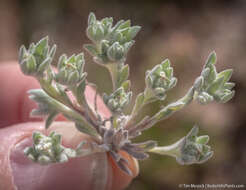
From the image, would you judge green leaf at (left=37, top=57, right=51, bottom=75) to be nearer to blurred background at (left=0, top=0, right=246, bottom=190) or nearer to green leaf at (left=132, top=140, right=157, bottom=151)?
green leaf at (left=132, top=140, right=157, bottom=151)

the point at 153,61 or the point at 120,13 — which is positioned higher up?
the point at 120,13

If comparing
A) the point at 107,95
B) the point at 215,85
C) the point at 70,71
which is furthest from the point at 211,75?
the point at 70,71

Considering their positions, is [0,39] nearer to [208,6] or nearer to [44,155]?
[208,6]

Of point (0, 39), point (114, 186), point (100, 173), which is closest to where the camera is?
point (100, 173)

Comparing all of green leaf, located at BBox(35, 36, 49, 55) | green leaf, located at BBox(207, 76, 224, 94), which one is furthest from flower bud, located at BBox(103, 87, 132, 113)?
green leaf, located at BBox(207, 76, 224, 94)

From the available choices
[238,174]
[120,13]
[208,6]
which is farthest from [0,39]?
[238,174]

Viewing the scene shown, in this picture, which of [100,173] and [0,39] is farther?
[0,39]

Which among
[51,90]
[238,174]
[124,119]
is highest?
[51,90]
